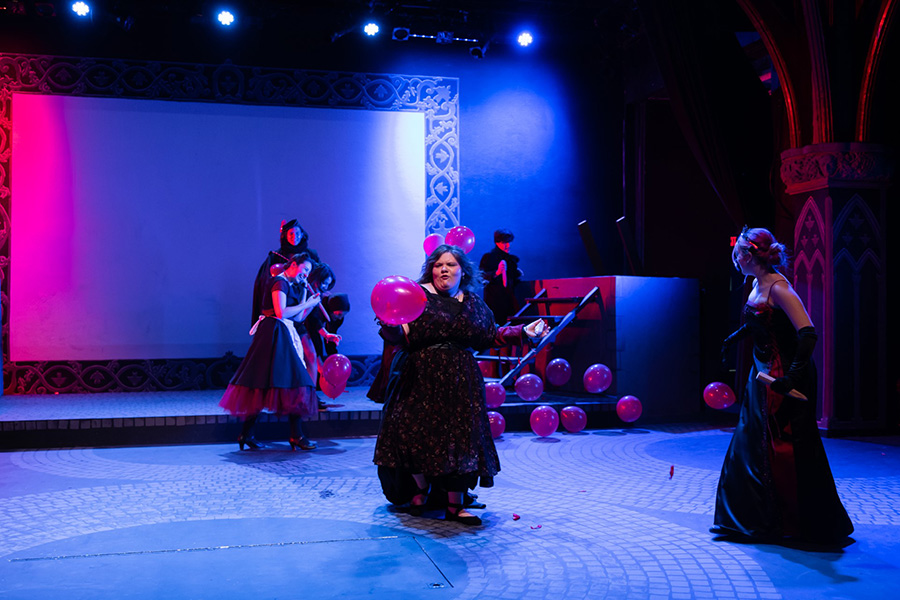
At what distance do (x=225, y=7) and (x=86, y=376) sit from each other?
13.8ft

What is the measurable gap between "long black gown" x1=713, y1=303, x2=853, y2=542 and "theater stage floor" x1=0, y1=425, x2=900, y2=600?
112mm

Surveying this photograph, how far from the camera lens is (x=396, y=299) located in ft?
11.7

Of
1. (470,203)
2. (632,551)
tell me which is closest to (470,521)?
(632,551)

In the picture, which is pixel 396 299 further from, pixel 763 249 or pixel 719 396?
pixel 719 396

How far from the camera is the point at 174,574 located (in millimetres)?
3242

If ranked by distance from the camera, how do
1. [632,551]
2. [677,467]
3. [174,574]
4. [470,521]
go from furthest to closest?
[677,467] → [470,521] → [632,551] → [174,574]

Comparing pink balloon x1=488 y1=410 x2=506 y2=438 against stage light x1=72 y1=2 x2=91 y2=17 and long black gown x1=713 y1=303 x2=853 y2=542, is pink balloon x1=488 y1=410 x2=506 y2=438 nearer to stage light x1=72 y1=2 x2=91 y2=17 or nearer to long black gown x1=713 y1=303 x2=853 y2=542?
long black gown x1=713 y1=303 x2=853 y2=542

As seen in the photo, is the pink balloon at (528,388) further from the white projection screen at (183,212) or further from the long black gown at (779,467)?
the long black gown at (779,467)

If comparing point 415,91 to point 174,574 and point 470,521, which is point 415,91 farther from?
point 174,574

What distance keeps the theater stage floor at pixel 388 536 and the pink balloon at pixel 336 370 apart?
602mm

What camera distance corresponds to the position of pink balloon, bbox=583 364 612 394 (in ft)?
22.9

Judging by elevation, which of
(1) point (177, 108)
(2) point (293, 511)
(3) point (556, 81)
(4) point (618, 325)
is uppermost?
(3) point (556, 81)

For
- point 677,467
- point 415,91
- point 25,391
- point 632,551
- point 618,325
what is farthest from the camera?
point 415,91

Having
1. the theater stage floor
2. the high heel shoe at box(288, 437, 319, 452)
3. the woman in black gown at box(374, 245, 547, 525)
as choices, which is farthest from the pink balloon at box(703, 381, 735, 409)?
the high heel shoe at box(288, 437, 319, 452)
